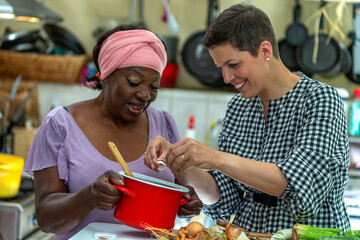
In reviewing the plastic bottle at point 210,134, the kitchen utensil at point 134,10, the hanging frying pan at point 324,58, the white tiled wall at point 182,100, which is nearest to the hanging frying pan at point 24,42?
the white tiled wall at point 182,100

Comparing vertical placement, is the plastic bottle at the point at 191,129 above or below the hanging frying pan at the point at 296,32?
below

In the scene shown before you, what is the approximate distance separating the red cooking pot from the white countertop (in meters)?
0.07

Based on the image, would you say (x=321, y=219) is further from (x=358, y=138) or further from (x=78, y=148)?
(x=358, y=138)

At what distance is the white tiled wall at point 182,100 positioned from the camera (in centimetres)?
384

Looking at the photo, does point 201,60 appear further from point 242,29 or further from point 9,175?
point 242,29

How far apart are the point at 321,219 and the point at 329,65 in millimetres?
2285

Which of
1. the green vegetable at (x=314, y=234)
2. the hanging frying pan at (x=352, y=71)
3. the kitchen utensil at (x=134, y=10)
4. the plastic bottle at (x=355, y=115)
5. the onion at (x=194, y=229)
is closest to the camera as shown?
the green vegetable at (x=314, y=234)

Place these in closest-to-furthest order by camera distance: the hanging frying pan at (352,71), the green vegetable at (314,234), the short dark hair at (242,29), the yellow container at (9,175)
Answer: the green vegetable at (314,234)
the short dark hair at (242,29)
the yellow container at (9,175)
the hanging frying pan at (352,71)

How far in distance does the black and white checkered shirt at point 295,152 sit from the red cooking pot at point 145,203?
34cm

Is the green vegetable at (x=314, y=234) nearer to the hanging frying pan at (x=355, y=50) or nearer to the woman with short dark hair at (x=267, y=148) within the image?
the woman with short dark hair at (x=267, y=148)

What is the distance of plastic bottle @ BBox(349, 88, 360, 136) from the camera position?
365cm

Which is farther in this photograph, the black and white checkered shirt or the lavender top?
the lavender top

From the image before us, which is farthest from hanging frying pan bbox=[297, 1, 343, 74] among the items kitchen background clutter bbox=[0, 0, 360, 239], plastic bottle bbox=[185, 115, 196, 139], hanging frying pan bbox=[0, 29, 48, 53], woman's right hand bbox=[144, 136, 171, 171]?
woman's right hand bbox=[144, 136, 171, 171]

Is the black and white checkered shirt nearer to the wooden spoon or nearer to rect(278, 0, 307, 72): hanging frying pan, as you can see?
the wooden spoon
